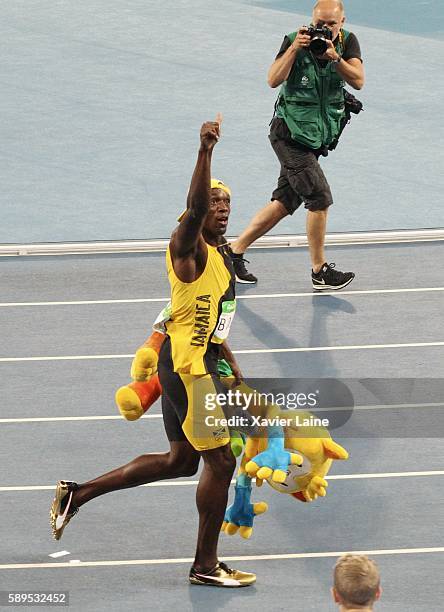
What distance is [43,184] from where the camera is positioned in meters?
13.6

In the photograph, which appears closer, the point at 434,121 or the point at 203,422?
the point at 203,422

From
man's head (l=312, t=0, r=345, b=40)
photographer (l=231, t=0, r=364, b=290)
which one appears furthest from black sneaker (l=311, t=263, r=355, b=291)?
man's head (l=312, t=0, r=345, b=40)

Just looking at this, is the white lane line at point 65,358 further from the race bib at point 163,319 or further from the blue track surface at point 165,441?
the race bib at point 163,319

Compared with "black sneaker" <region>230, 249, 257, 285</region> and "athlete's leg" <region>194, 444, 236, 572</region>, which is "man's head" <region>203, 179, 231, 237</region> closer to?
"athlete's leg" <region>194, 444, 236, 572</region>

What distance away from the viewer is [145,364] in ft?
23.2

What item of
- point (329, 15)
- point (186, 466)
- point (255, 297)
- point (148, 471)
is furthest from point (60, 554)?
point (329, 15)

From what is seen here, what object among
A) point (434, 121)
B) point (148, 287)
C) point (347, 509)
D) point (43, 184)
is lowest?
point (347, 509)

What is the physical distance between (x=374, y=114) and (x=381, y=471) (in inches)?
327

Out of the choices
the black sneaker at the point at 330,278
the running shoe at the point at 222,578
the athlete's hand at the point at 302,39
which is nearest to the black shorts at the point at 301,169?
the black sneaker at the point at 330,278

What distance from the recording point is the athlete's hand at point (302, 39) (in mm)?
10156

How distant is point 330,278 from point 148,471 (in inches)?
173

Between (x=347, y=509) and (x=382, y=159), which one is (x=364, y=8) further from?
(x=347, y=509)

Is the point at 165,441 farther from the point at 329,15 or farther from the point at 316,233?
the point at 329,15

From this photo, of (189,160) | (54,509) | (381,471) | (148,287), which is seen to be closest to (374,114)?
(189,160)
